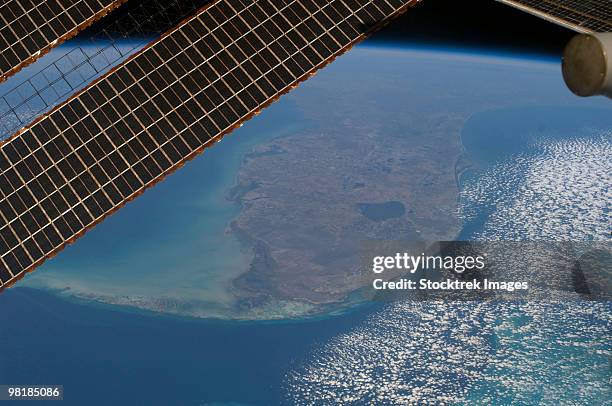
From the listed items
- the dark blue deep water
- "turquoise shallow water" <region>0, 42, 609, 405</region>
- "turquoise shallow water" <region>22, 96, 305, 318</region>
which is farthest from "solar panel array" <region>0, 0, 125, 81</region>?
"turquoise shallow water" <region>22, 96, 305, 318</region>

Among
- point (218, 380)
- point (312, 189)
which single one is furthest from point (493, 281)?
point (218, 380)
